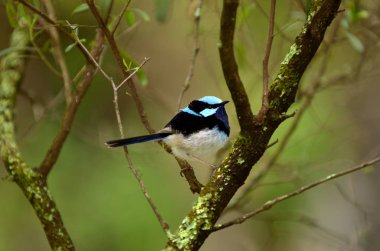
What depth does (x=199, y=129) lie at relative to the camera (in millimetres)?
3100

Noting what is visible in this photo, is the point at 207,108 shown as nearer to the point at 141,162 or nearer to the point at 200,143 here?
the point at 200,143

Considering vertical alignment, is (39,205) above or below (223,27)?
above

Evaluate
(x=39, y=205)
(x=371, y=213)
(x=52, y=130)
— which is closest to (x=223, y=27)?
(x=39, y=205)

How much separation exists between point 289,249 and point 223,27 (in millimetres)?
5555

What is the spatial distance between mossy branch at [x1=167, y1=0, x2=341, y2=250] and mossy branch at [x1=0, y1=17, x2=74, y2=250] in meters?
0.59

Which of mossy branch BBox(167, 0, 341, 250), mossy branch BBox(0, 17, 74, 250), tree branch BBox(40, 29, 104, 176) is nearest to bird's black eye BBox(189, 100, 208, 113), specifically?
tree branch BBox(40, 29, 104, 176)

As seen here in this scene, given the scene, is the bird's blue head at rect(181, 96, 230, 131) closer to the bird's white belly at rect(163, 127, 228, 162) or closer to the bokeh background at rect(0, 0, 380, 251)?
the bird's white belly at rect(163, 127, 228, 162)

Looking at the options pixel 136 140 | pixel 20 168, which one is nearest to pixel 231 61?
pixel 136 140

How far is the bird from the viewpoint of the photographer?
3.01 meters

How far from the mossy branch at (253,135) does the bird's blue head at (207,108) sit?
100 centimetres

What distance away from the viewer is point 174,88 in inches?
265

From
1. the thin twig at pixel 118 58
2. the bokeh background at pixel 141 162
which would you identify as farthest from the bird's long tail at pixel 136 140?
the bokeh background at pixel 141 162

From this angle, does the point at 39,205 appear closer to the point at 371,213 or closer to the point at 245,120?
the point at 245,120

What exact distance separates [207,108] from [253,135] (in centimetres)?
109
